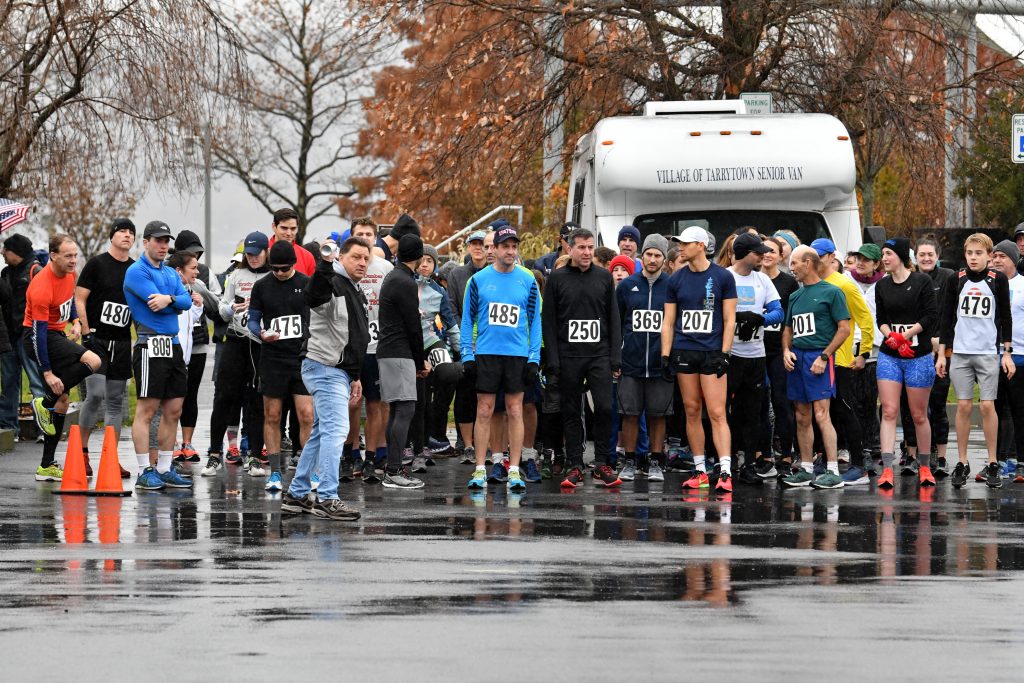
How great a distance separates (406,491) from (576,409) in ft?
4.99

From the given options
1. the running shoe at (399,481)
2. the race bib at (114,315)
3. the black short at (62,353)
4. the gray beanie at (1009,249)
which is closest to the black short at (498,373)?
the running shoe at (399,481)

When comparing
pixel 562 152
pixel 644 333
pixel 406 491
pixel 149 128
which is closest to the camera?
pixel 406 491

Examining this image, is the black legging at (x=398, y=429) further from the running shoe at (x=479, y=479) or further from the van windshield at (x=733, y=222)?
the van windshield at (x=733, y=222)

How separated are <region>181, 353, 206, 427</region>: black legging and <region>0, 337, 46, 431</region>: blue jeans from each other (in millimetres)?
2410

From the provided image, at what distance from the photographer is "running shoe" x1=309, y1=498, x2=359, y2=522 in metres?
11.2

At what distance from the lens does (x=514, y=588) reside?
852 cm

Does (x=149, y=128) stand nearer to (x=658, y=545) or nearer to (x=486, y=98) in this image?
(x=486, y=98)

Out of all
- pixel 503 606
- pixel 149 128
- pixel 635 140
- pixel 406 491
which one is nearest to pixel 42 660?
pixel 503 606

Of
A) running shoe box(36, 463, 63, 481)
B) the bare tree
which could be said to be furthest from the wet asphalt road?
the bare tree

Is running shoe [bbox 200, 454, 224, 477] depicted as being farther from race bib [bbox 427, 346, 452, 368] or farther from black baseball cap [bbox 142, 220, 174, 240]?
black baseball cap [bbox 142, 220, 174, 240]

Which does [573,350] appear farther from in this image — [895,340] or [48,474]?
[48,474]

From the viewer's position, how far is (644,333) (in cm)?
1409

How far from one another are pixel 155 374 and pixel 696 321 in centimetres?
413

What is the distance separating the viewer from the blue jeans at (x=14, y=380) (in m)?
17.1
